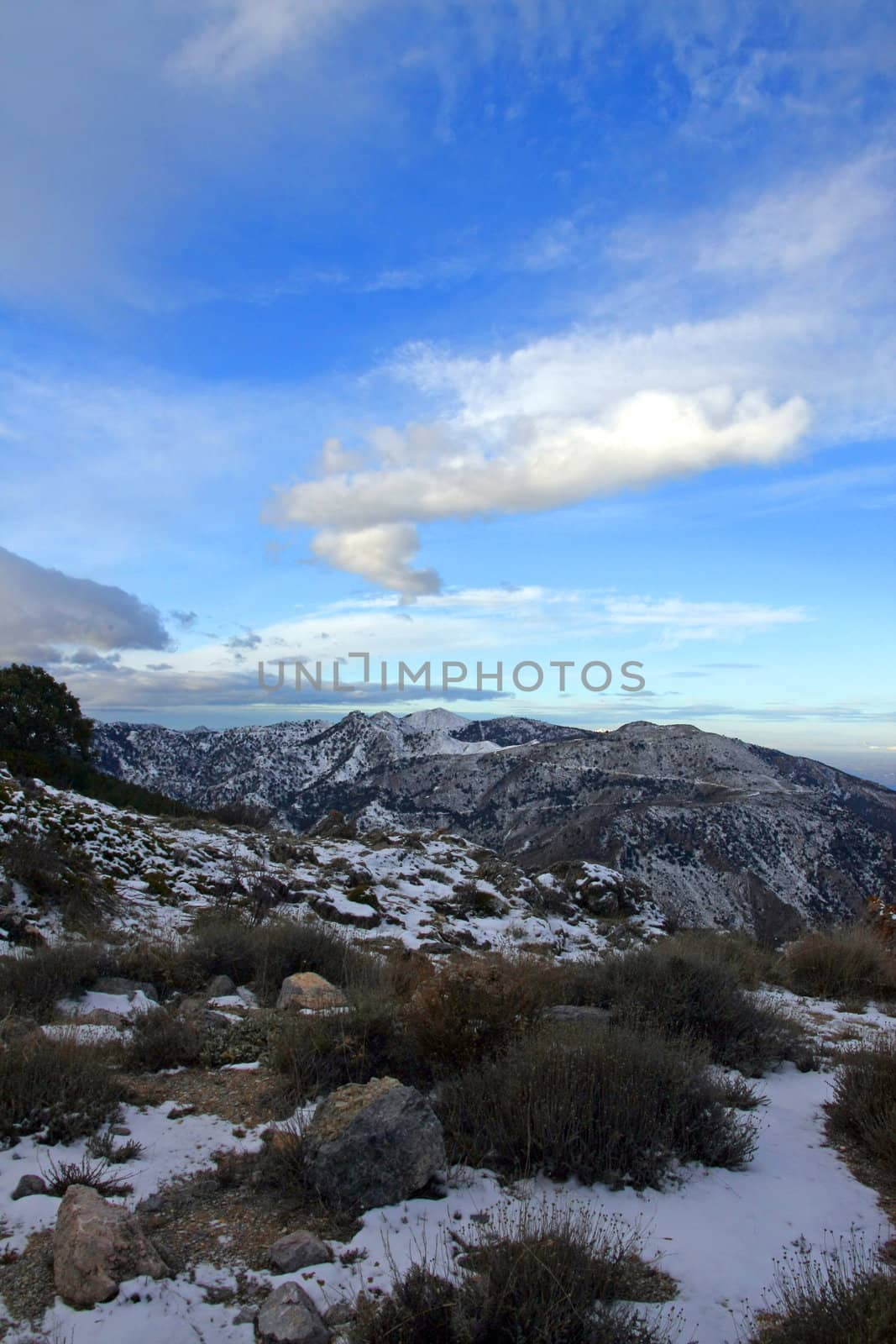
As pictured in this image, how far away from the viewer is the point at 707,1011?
6.53 m

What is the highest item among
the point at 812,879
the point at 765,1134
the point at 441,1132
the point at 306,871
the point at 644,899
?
the point at 441,1132

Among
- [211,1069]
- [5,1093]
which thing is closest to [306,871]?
[211,1069]

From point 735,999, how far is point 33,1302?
19.1 ft

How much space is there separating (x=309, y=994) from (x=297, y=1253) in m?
3.69

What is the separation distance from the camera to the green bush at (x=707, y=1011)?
6164 millimetres

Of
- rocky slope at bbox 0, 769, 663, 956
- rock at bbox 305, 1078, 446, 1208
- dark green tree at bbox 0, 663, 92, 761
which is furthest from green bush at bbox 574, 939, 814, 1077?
dark green tree at bbox 0, 663, 92, 761

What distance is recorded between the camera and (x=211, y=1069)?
18.1 feet

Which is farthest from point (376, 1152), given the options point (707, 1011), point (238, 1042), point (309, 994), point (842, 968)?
point (842, 968)

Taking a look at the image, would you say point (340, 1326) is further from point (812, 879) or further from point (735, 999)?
point (812, 879)

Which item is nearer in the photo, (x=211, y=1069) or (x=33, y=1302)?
(x=33, y=1302)

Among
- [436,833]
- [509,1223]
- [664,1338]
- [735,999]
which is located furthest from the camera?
[436,833]

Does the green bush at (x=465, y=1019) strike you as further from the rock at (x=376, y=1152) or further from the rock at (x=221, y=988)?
the rock at (x=221, y=988)

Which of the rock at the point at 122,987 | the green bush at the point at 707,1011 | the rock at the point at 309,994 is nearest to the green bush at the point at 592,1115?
the green bush at the point at 707,1011

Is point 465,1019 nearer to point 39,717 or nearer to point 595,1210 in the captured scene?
point 595,1210
